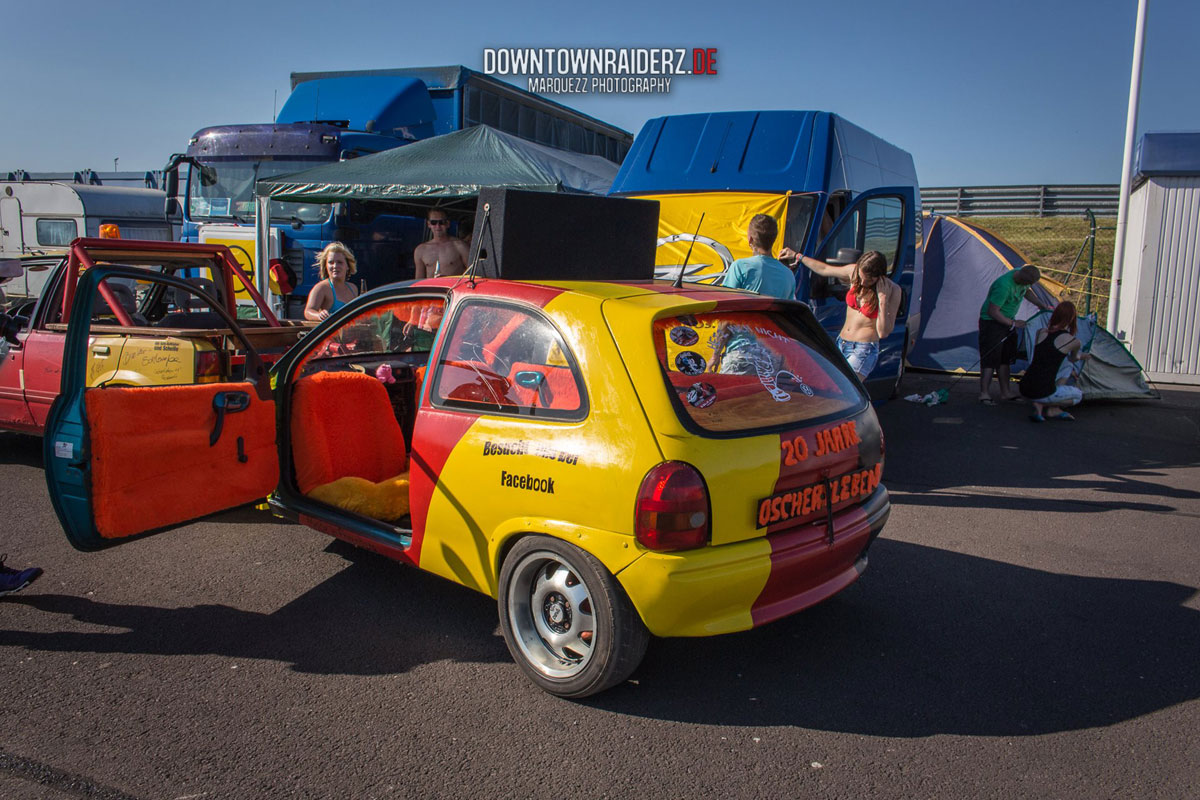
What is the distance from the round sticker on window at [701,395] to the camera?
10.9 feet

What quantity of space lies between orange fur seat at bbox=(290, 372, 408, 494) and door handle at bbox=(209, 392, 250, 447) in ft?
1.49

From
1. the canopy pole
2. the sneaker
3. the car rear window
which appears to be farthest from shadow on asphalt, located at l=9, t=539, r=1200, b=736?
the canopy pole

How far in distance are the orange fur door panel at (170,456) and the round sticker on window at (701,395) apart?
212cm

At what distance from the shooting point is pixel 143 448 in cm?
362

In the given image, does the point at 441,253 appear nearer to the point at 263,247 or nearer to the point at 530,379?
the point at 263,247

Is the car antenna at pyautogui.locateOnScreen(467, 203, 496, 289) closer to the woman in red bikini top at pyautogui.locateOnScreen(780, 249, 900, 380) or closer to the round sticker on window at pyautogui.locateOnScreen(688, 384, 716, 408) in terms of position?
the round sticker on window at pyautogui.locateOnScreen(688, 384, 716, 408)

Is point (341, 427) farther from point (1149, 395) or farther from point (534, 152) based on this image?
point (1149, 395)

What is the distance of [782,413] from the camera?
349 cm

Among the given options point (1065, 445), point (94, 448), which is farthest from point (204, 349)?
point (1065, 445)

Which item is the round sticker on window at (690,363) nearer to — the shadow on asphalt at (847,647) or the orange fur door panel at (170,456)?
the shadow on asphalt at (847,647)

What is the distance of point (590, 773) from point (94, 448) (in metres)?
2.31

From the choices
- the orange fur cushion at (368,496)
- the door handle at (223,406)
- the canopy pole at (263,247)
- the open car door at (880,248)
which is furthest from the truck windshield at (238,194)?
the door handle at (223,406)

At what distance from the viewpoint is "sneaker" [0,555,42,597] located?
4070 millimetres

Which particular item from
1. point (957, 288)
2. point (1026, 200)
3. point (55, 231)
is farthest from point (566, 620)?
point (1026, 200)
